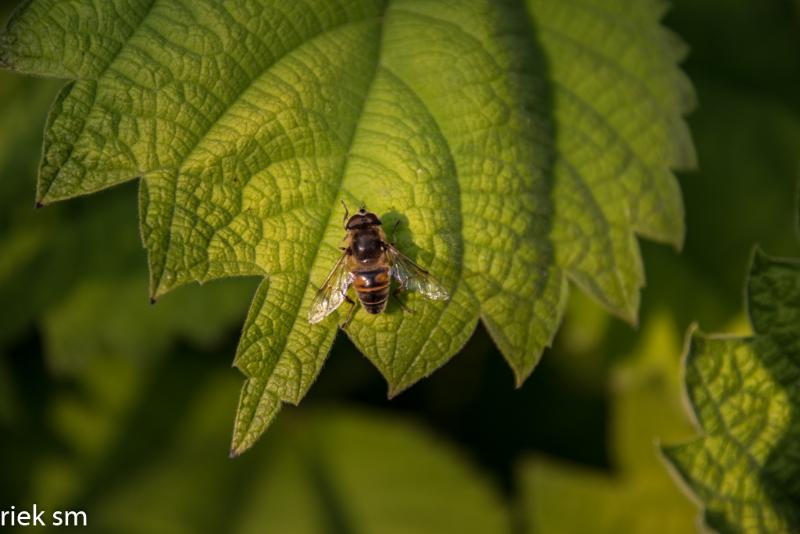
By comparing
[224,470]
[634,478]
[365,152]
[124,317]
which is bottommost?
[224,470]

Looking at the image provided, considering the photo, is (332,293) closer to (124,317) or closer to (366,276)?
(366,276)

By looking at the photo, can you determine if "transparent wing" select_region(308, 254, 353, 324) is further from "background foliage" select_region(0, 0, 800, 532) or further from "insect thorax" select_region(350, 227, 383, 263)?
"background foliage" select_region(0, 0, 800, 532)

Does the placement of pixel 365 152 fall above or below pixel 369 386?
above

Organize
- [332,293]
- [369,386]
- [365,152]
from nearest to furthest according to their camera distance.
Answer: [332,293] < [365,152] < [369,386]

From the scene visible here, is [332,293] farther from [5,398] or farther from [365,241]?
[5,398]

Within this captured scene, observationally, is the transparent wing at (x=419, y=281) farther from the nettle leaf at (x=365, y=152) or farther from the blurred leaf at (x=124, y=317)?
the blurred leaf at (x=124, y=317)

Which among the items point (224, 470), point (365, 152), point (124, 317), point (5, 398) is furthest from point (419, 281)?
point (5, 398)

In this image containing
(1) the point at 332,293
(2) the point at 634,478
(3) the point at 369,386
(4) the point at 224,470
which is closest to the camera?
(1) the point at 332,293

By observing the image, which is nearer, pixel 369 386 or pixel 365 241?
pixel 365 241
